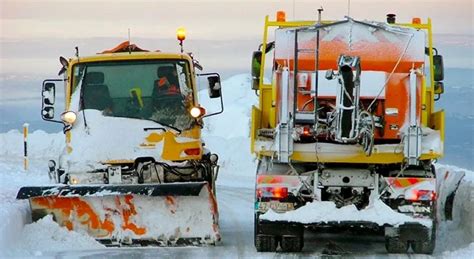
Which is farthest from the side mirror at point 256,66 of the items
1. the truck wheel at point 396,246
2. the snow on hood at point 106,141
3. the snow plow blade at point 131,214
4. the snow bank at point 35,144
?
the snow bank at point 35,144

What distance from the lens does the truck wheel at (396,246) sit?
11234 millimetres

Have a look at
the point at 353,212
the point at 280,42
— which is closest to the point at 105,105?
the point at 280,42

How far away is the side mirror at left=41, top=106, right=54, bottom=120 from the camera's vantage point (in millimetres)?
12484

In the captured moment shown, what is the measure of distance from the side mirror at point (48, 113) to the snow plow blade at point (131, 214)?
1.13 metres

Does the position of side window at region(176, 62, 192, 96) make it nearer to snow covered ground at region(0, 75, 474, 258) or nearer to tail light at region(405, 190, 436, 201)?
snow covered ground at region(0, 75, 474, 258)

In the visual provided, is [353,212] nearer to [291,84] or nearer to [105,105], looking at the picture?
[291,84]

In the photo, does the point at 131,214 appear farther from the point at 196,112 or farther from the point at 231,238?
the point at 196,112

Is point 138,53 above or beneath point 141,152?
above

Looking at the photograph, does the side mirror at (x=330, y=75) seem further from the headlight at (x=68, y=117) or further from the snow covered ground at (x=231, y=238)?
the headlight at (x=68, y=117)

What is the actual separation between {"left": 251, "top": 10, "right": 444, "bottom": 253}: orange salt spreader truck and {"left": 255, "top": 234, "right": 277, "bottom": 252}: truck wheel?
0.04 ft

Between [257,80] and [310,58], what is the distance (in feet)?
4.02

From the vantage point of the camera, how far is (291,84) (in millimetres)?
11234

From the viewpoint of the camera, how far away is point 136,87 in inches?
509

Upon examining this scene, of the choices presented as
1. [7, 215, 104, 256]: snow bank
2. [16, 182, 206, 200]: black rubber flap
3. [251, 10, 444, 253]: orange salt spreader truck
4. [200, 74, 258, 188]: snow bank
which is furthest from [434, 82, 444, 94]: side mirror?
[7, 215, 104, 256]: snow bank
